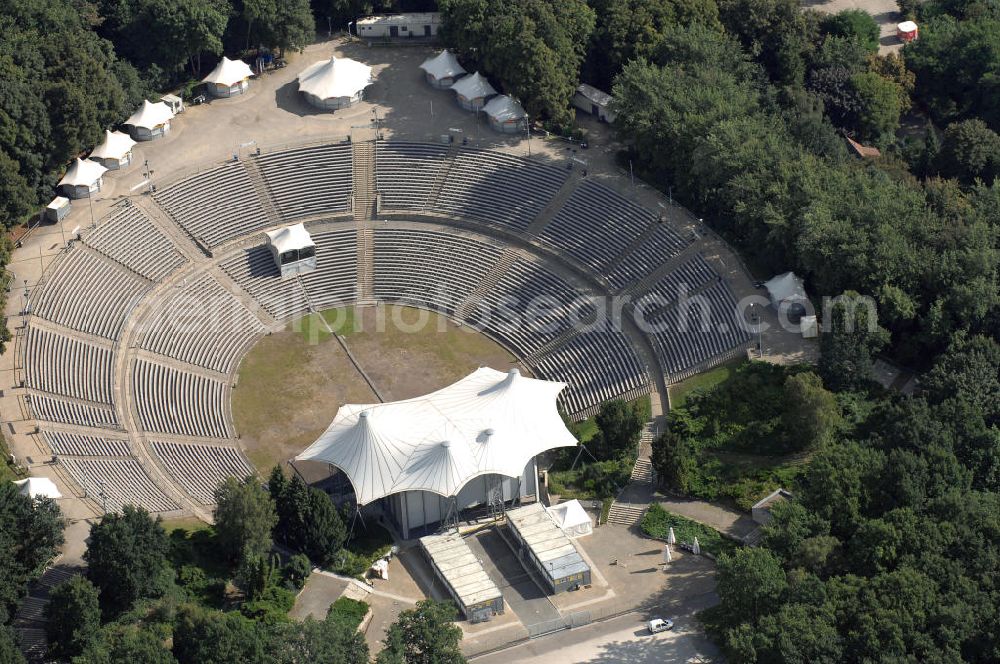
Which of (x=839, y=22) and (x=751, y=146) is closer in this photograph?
(x=751, y=146)

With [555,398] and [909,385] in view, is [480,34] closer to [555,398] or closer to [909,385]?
[555,398]

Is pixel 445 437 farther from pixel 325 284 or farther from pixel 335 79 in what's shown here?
pixel 335 79

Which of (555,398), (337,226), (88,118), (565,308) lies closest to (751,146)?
(565,308)

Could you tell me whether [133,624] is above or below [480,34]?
below

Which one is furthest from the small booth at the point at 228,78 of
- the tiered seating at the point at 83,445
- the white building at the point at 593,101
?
the tiered seating at the point at 83,445

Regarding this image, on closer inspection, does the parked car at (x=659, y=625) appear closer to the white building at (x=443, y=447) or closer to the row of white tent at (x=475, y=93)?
the white building at (x=443, y=447)

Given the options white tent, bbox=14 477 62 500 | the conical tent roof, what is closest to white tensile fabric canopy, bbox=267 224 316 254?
the conical tent roof

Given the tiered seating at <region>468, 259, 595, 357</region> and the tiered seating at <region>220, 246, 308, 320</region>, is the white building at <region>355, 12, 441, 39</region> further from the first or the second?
the tiered seating at <region>468, 259, 595, 357</region>
